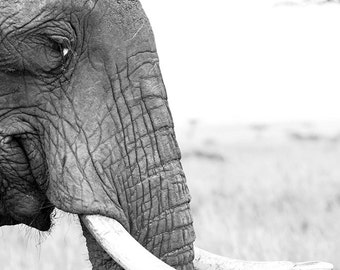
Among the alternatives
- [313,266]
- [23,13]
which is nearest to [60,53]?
[23,13]

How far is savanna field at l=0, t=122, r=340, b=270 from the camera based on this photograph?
822cm

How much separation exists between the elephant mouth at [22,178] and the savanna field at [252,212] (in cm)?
13

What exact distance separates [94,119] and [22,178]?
0.32m

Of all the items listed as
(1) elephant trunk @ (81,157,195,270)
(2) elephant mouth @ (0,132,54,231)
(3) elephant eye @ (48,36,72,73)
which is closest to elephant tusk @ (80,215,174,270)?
(1) elephant trunk @ (81,157,195,270)

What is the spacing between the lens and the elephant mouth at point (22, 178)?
179 inches

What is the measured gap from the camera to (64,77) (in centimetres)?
449

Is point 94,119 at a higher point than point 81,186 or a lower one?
higher

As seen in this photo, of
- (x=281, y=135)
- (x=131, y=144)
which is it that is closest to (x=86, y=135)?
(x=131, y=144)

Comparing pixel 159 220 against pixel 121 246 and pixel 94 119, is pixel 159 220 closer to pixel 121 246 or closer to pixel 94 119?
pixel 121 246

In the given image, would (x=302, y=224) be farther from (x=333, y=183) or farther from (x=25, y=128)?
(x=25, y=128)

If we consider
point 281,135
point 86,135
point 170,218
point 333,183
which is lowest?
point 281,135

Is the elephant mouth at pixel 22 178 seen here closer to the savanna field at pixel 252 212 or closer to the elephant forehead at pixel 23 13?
the savanna field at pixel 252 212

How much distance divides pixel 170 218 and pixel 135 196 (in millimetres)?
134

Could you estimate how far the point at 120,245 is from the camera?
432 centimetres
